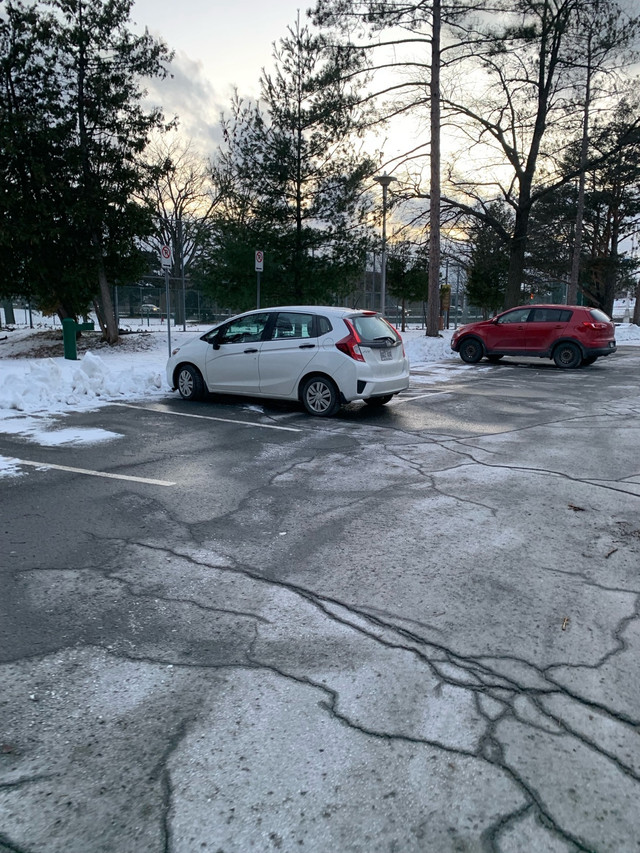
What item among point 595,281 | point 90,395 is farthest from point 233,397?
point 595,281

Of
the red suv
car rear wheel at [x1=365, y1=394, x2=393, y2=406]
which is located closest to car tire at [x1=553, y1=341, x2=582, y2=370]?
the red suv

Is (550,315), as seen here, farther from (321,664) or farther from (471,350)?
(321,664)

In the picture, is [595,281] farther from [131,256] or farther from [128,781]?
[128,781]

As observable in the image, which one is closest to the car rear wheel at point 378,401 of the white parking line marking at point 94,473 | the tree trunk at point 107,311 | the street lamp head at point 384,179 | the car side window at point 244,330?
the car side window at point 244,330

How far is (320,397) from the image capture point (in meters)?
Result: 9.38

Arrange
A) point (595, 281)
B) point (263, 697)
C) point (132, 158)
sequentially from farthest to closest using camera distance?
point (595, 281) → point (132, 158) → point (263, 697)

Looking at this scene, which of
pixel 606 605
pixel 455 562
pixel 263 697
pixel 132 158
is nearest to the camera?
pixel 263 697

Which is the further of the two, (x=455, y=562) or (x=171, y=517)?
(x=171, y=517)

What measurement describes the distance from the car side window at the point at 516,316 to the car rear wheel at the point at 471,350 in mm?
950

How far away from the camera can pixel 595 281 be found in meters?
42.4

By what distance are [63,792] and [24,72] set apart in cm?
2135

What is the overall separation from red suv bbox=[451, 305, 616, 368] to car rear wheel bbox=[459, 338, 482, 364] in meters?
0.06

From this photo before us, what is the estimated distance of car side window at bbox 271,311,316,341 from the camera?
30.7 ft

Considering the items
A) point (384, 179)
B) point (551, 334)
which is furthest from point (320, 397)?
point (384, 179)
